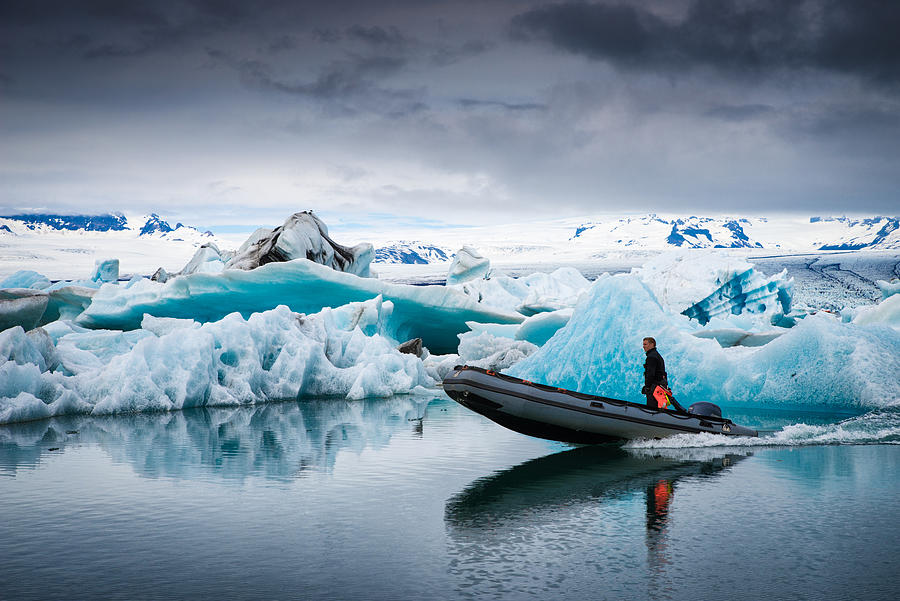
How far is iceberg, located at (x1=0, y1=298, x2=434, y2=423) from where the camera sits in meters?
14.6

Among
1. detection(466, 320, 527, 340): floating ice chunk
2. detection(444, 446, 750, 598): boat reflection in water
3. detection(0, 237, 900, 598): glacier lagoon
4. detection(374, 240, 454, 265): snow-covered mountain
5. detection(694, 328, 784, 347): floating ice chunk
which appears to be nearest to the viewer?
detection(444, 446, 750, 598): boat reflection in water

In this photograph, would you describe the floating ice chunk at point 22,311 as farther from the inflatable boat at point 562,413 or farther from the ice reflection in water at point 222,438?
the inflatable boat at point 562,413

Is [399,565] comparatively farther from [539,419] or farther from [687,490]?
[539,419]

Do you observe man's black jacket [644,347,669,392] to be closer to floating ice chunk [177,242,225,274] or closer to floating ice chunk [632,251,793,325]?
floating ice chunk [632,251,793,325]

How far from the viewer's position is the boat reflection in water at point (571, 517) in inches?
223

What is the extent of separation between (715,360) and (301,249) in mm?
14910

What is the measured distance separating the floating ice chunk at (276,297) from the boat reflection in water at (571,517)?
14.2 metres

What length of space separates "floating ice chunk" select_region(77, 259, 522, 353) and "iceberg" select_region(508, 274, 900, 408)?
342 inches

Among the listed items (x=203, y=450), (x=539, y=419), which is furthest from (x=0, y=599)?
(x=539, y=419)

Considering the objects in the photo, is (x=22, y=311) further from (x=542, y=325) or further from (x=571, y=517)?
(x=571, y=517)

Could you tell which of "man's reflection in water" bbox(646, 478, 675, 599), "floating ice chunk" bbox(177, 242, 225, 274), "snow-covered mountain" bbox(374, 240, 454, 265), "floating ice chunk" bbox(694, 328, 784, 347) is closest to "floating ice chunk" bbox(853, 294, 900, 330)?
"floating ice chunk" bbox(694, 328, 784, 347)

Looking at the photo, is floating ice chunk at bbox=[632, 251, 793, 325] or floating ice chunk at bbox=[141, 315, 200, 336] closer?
floating ice chunk at bbox=[141, 315, 200, 336]

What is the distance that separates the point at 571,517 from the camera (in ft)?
24.0

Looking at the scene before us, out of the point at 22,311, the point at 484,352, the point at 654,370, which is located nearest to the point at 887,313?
the point at 484,352
